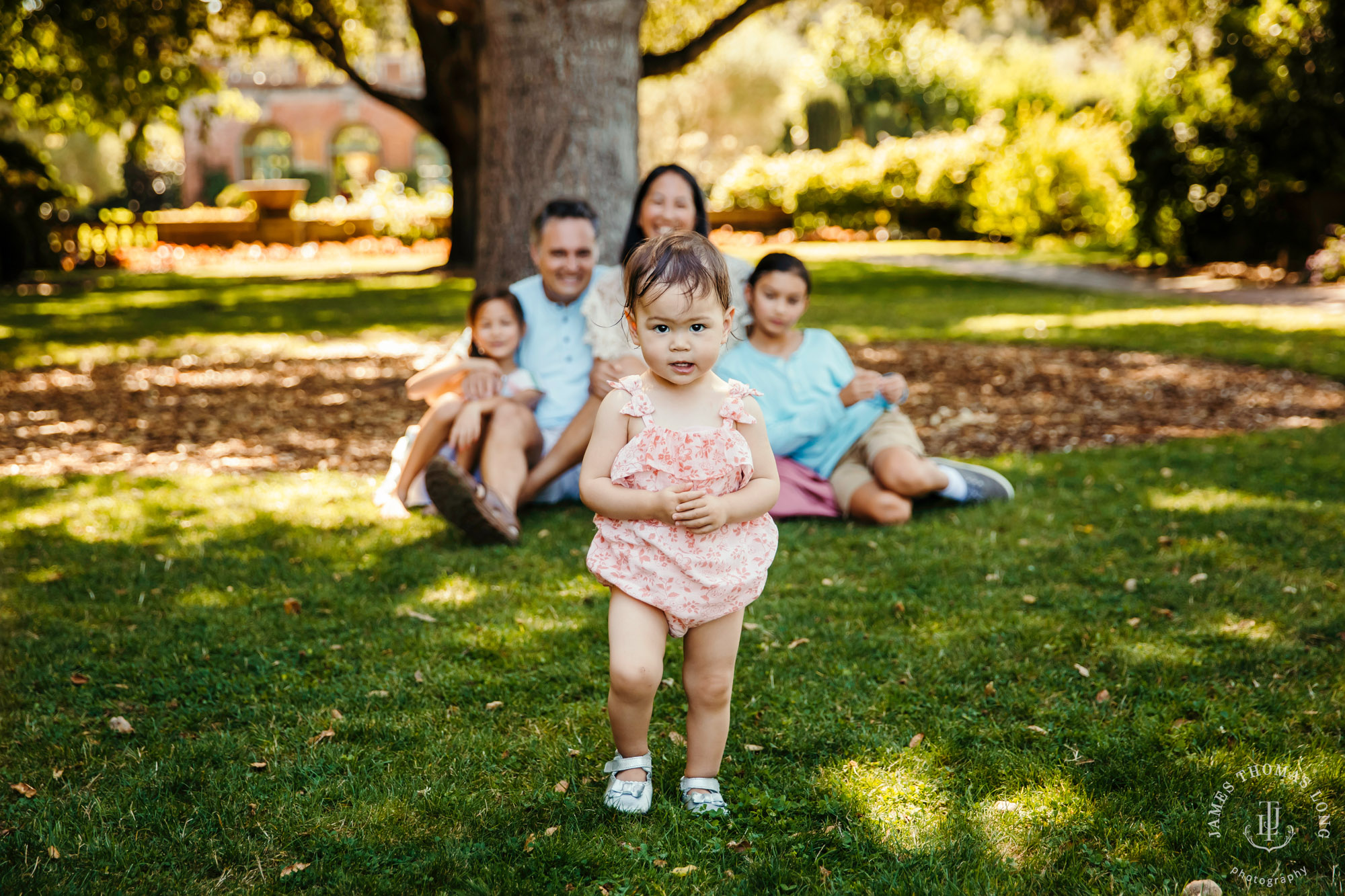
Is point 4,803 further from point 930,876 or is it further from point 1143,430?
point 1143,430

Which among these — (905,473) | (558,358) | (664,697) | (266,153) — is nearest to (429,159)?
(266,153)

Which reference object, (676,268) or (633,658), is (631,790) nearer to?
(633,658)

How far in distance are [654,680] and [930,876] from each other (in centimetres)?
68

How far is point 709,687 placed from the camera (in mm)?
2398

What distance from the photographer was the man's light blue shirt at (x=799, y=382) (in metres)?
4.67

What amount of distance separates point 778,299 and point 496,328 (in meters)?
1.22

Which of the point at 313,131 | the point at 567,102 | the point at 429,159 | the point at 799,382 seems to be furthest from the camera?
the point at 429,159

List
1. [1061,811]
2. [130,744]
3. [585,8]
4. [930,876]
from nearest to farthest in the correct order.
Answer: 1. [930,876]
2. [1061,811]
3. [130,744]
4. [585,8]

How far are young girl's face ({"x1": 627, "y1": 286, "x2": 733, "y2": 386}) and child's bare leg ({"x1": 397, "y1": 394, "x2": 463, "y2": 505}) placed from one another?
248cm

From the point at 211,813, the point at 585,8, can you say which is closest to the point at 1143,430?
the point at 585,8

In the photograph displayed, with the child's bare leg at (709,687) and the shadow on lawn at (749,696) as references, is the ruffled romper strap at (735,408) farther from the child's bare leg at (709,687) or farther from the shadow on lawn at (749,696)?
the shadow on lawn at (749,696)

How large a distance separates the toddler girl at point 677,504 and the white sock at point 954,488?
8.52 ft

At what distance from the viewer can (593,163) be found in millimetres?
6418

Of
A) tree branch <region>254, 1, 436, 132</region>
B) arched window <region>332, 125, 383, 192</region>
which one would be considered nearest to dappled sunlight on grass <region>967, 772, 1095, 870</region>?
tree branch <region>254, 1, 436, 132</region>
